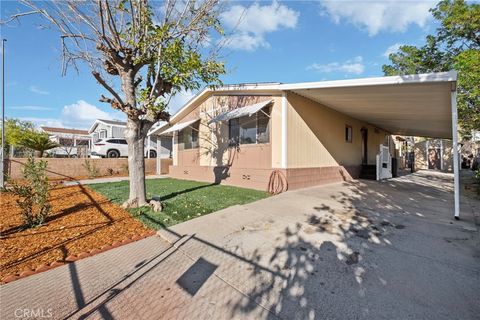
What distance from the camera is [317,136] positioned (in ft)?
31.1

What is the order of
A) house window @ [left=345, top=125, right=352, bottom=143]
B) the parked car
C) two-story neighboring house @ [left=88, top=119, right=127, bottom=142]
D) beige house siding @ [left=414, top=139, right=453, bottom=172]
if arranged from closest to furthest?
house window @ [left=345, top=125, right=352, bottom=143]
the parked car
beige house siding @ [left=414, top=139, right=453, bottom=172]
two-story neighboring house @ [left=88, top=119, right=127, bottom=142]

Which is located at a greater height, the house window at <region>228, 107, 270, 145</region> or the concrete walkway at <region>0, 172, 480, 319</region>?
the house window at <region>228, 107, 270, 145</region>

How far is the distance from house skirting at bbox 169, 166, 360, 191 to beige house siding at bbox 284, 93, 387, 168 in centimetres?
28

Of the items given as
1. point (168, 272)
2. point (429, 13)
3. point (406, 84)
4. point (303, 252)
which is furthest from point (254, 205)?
point (429, 13)

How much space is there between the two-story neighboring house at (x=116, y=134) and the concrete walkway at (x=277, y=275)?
62.5ft

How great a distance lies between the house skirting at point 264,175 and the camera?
820cm

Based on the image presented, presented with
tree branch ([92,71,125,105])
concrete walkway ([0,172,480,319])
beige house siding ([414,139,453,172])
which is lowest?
concrete walkway ([0,172,480,319])

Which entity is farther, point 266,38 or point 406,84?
point 266,38

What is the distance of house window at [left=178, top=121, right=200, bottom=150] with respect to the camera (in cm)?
1247

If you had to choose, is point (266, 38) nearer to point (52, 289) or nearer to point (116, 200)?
point (116, 200)

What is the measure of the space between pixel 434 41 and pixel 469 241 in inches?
670

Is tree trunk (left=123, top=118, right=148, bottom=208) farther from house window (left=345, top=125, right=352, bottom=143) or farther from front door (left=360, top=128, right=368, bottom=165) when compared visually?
front door (left=360, top=128, right=368, bottom=165)

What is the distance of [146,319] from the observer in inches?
82.4
